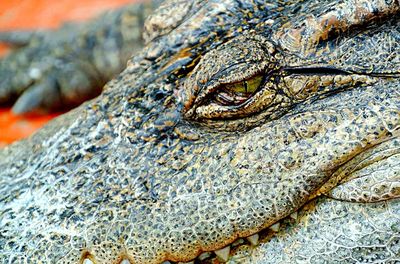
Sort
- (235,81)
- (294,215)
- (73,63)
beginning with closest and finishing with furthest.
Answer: (294,215) → (235,81) → (73,63)

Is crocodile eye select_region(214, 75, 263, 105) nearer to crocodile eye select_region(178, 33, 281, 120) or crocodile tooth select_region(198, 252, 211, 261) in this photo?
crocodile eye select_region(178, 33, 281, 120)

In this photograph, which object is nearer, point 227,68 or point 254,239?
point 254,239

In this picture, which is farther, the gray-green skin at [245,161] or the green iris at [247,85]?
the green iris at [247,85]

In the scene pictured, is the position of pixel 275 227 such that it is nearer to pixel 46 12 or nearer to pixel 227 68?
pixel 227 68

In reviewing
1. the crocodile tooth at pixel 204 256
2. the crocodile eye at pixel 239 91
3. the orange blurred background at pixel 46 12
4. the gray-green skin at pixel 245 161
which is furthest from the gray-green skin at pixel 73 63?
the crocodile tooth at pixel 204 256

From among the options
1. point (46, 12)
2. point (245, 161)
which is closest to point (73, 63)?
point (46, 12)

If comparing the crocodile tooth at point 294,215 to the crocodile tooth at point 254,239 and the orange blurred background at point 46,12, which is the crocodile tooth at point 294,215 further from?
the orange blurred background at point 46,12

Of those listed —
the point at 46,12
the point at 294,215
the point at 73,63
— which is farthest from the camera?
the point at 46,12
